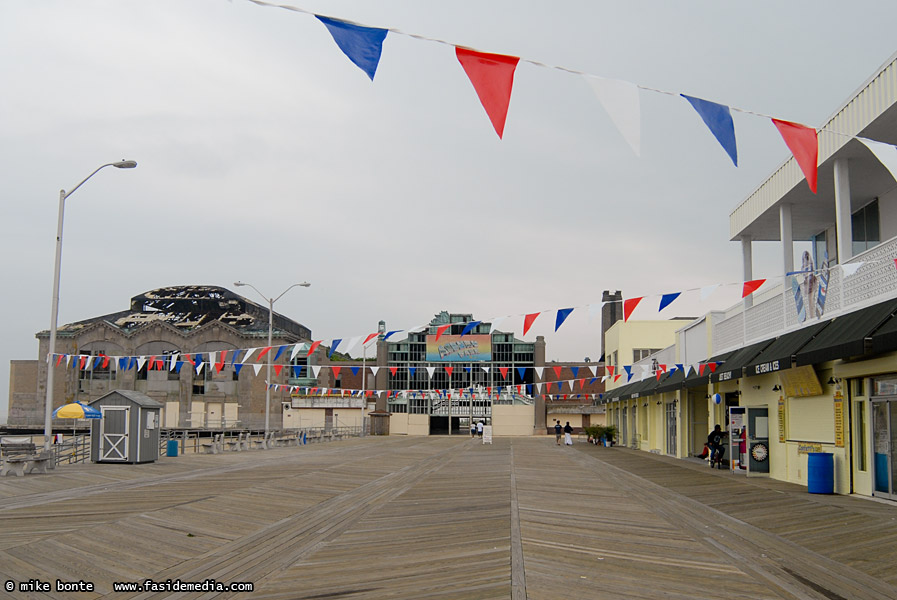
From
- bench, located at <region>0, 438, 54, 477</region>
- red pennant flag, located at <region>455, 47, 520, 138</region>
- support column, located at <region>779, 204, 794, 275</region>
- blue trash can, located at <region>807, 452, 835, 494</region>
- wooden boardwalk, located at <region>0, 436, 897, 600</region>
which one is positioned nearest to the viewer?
wooden boardwalk, located at <region>0, 436, 897, 600</region>

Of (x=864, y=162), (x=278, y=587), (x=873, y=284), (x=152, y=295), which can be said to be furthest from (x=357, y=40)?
(x=152, y=295)

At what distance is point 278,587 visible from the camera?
26.4ft

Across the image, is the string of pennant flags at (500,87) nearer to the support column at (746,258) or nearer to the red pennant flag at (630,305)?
the red pennant flag at (630,305)

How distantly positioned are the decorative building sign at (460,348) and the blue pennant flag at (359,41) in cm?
7213

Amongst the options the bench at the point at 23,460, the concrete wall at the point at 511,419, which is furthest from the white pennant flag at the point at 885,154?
the concrete wall at the point at 511,419

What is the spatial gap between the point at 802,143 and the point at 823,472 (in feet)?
26.7

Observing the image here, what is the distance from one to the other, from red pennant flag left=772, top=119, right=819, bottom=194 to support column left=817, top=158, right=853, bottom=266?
739 cm

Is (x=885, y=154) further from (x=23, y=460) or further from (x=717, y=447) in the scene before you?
(x=23, y=460)

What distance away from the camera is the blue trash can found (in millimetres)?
16359

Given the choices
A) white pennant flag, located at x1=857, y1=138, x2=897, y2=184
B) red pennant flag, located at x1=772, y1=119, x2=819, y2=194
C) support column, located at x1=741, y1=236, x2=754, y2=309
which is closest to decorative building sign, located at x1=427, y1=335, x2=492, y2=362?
support column, located at x1=741, y1=236, x2=754, y2=309

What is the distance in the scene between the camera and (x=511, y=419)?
252 feet

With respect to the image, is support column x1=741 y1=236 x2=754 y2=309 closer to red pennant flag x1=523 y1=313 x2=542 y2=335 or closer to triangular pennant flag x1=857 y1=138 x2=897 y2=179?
red pennant flag x1=523 y1=313 x2=542 y2=335

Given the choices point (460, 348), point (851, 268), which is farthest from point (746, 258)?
point (460, 348)

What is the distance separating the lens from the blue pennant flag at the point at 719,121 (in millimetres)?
10133
